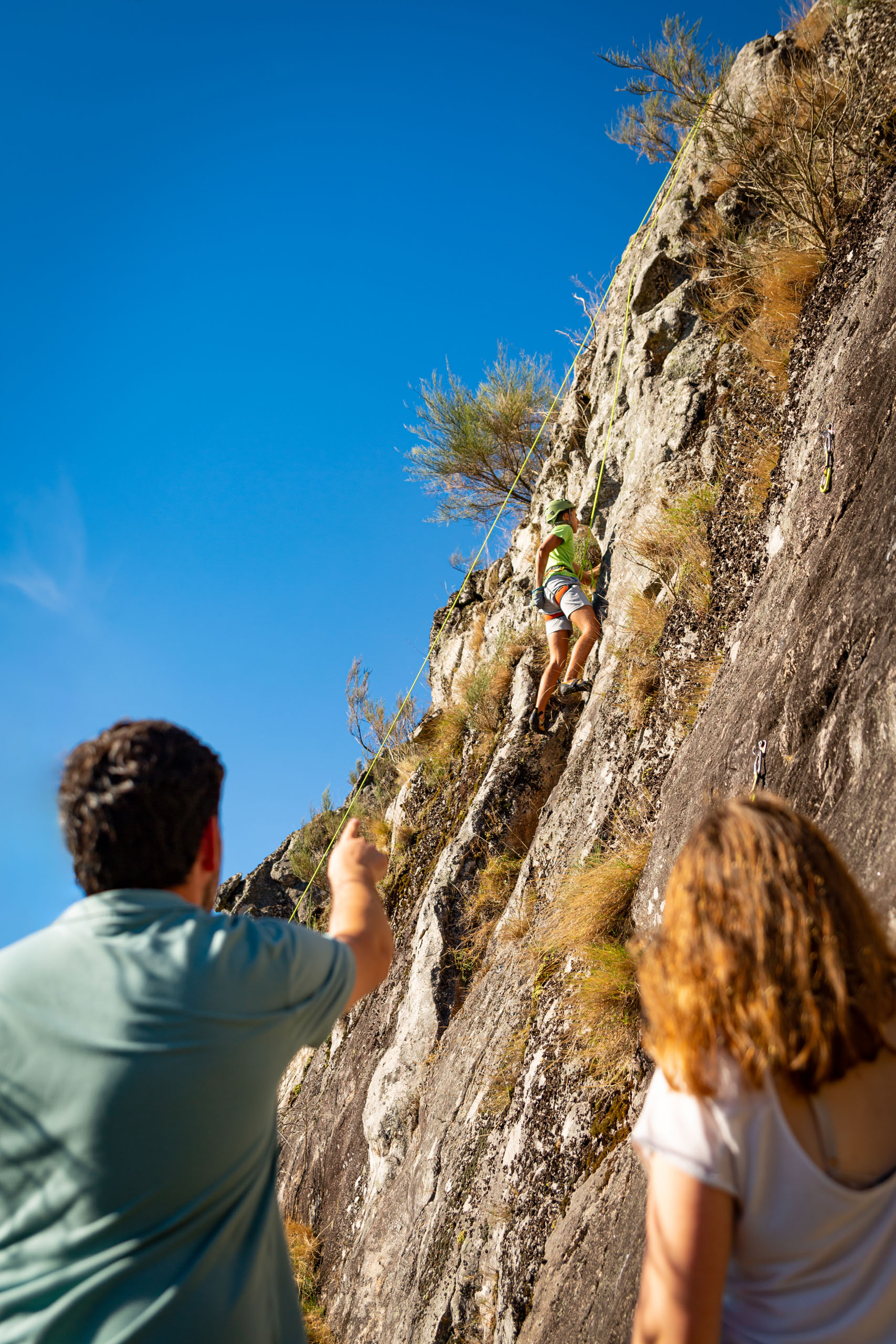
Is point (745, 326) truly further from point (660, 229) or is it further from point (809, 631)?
point (809, 631)

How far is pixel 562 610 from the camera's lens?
24.2 feet

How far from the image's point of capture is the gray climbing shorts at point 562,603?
23.8 ft

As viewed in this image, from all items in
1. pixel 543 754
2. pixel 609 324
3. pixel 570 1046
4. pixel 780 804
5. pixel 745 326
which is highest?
pixel 609 324

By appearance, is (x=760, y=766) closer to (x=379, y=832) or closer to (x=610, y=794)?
(x=610, y=794)

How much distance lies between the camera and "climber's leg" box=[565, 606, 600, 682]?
7113 millimetres

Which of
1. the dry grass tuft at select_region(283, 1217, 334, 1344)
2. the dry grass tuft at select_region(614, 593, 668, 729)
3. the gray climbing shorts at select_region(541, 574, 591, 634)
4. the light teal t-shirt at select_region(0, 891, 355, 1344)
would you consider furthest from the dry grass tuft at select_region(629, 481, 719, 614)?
the dry grass tuft at select_region(283, 1217, 334, 1344)

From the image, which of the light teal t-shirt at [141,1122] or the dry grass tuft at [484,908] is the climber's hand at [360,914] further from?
the dry grass tuft at [484,908]

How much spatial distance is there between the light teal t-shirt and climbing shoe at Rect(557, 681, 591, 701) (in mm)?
5650

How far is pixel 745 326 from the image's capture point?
6766mm

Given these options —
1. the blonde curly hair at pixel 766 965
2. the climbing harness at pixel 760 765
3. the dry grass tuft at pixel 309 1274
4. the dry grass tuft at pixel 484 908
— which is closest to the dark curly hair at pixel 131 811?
the blonde curly hair at pixel 766 965

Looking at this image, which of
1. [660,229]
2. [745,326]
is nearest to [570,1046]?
[745,326]

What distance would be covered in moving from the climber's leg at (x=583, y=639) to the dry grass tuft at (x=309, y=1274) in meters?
4.60

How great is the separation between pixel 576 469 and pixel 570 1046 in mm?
6769

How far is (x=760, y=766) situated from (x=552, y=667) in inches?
149
